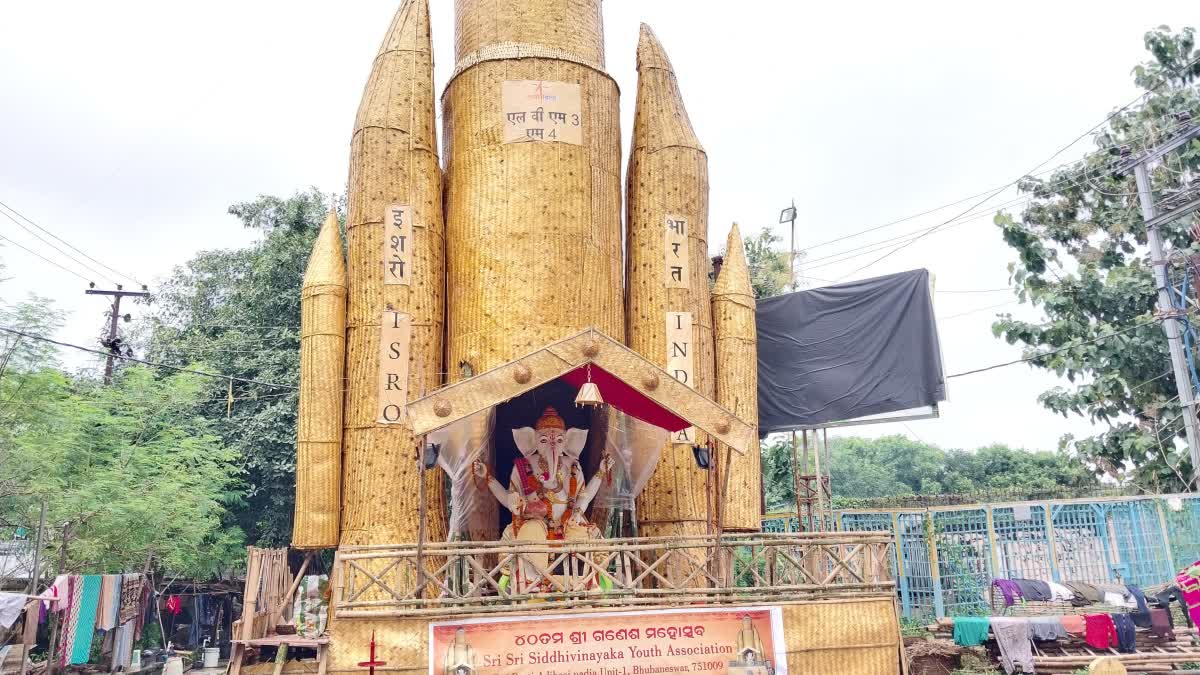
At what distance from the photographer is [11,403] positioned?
1565 cm

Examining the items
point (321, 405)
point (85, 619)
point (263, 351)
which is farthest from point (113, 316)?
point (321, 405)

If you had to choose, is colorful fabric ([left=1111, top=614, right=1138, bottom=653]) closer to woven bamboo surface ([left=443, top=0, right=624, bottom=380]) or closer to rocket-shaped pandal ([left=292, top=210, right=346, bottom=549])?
woven bamboo surface ([left=443, top=0, right=624, bottom=380])

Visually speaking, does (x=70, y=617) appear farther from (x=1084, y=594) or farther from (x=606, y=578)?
(x=1084, y=594)

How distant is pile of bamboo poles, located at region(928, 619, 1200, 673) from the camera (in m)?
11.5

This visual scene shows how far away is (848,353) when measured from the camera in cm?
1402

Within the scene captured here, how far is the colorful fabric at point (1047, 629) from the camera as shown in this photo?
1195cm

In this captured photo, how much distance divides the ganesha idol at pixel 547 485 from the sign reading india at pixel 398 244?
105 inches

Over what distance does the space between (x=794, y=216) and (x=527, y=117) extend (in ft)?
23.4

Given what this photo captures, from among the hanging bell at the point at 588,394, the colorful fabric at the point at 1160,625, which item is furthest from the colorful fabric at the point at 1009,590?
the hanging bell at the point at 588,394

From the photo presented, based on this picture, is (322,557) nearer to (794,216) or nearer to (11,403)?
(11,403)

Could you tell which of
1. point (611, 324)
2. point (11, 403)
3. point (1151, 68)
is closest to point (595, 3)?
point (611, 324)

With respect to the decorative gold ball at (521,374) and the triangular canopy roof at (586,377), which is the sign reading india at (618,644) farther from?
the decorative gold ball at (521,374)

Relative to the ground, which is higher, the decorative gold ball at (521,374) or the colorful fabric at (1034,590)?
the decorative gold ball at (521,374)

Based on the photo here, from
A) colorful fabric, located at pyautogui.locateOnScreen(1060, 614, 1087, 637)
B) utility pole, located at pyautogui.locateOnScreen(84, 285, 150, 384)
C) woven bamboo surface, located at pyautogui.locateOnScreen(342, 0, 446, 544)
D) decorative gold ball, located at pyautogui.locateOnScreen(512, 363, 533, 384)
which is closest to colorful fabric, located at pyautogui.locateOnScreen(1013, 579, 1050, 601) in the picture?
colorful fabric, located at pyautogui.locateOnScreen(1060, 614, 1087, 637)
